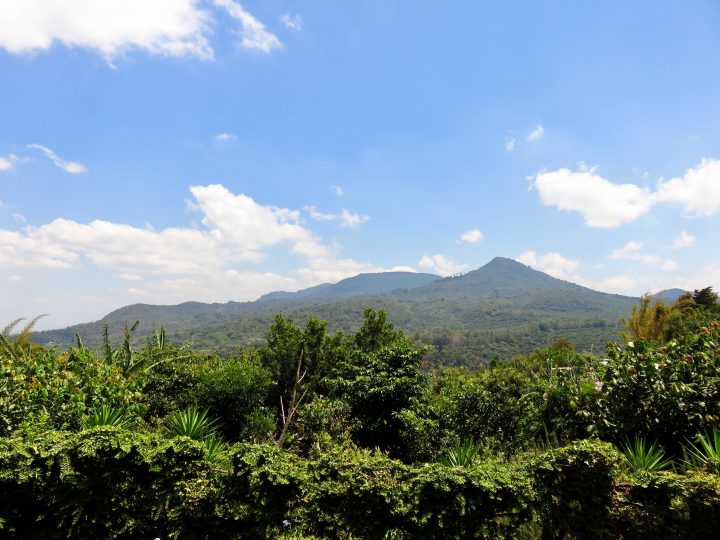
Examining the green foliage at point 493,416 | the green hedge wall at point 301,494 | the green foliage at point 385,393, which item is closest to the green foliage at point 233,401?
the green foliage at point 385,393

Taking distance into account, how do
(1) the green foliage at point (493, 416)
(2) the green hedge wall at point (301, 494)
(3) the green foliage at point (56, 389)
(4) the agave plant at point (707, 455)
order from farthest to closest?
(1) the green foliage at point (493, 416)
(3) the green foliage at point (56, 389)
(4) the agave plant at point (707, 455)
(2) the green hedge wall at point (301, 494)

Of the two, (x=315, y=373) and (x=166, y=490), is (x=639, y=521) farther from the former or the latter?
(x=315, y=373)

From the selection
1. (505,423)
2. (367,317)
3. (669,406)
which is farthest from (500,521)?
(367,317)

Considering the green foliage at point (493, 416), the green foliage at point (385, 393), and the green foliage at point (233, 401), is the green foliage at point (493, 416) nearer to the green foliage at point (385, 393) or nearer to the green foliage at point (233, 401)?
the green foliage at point (385, 393)

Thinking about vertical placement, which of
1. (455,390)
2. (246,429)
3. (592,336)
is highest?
(455,390)

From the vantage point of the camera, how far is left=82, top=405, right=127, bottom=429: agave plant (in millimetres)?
7016

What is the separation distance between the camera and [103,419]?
7141mm

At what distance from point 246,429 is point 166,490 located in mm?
4970

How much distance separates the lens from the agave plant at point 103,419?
7.02 meters

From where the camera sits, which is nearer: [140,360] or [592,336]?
[140,360]

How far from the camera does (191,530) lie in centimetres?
546

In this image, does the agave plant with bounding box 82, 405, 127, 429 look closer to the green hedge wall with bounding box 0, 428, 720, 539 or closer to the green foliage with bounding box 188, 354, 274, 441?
the green hedge wall with bounding box 0, 428, 720, 539

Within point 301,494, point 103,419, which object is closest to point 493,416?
point 301,494

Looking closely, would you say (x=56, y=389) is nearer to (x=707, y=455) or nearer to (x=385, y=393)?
(x=385, y=393)
